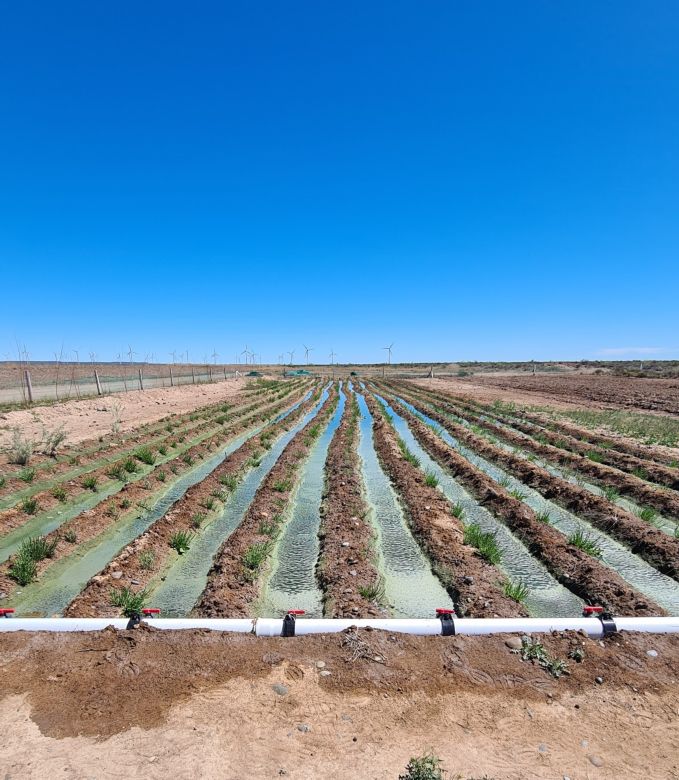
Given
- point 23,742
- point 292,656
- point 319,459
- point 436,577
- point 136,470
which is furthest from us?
point 319,459

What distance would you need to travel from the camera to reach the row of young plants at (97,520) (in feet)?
16.2

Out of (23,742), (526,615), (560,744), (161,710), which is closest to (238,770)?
(161,710)

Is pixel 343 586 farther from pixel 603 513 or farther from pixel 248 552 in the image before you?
pixel 603 513

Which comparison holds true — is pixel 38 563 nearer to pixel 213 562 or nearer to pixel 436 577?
pixel 213 562

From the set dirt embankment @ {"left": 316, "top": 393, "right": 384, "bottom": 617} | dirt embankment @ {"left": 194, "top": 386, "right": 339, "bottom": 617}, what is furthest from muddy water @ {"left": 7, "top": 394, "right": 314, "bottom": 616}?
dirt embankment @ {"left": 316, "top": 393, "right": 384, "bottom": 617}

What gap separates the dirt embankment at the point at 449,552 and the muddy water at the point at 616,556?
174 centimetres

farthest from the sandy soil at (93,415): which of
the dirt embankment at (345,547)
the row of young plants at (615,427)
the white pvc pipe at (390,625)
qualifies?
the row of young plants at (615,427)

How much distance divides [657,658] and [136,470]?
395 inches

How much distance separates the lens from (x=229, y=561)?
17.3ft

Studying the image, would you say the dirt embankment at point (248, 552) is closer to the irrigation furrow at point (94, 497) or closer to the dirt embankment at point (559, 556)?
the irrigation furrow at point (94, 497)

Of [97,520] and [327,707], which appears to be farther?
[97,520]

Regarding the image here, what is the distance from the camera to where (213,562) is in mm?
5551

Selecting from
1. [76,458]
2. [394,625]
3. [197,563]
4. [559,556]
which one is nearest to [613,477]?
[559,556]

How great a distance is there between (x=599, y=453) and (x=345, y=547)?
350 inches
